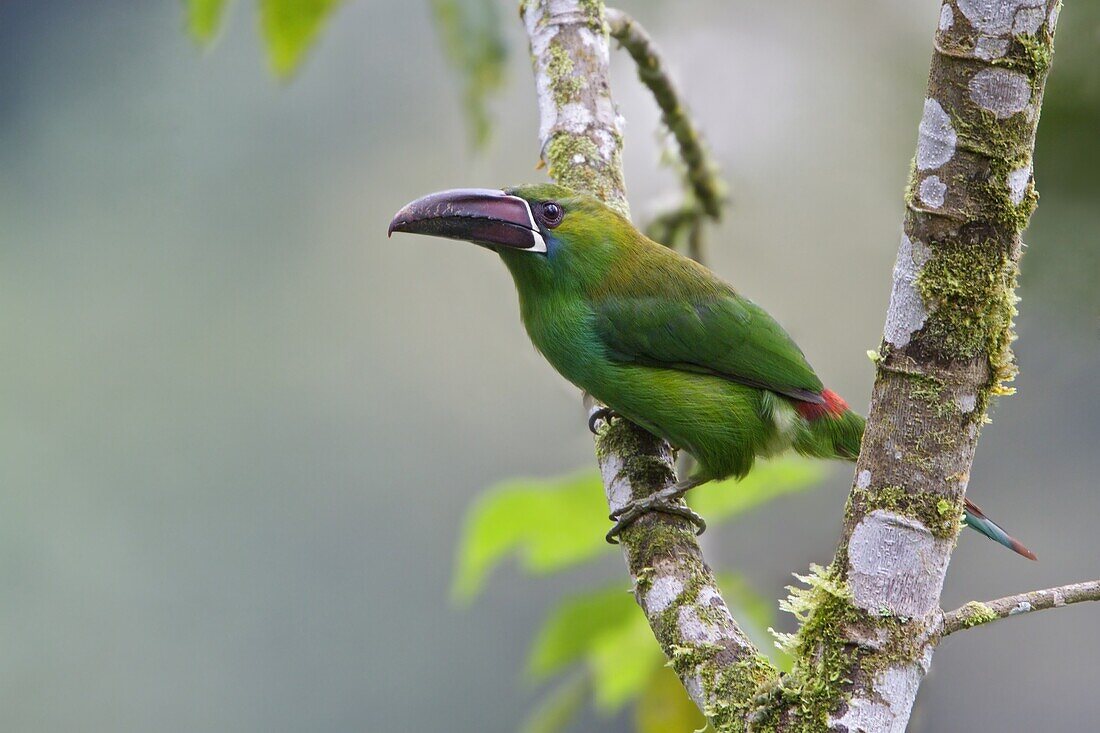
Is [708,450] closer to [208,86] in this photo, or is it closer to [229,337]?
[229,337]

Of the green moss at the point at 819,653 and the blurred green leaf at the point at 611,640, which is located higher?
the blurred green leaf at the point at 611,640

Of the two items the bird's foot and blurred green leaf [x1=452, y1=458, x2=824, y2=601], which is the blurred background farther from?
blurred green leaf [x1=452, y1=458, x2=824, y2=601]

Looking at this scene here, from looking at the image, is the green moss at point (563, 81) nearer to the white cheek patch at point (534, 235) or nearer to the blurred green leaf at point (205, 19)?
the white cheek patch at point (534, 235)

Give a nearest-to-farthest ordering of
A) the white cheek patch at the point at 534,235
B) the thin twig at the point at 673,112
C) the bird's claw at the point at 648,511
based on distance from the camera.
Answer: the bird's claw at the point at 648,511 → the white cheek patch at the point at 534,235 → the thin twig at the point at 673,112

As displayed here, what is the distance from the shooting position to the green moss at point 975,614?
1794 mm

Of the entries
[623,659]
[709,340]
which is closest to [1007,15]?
[709,340]

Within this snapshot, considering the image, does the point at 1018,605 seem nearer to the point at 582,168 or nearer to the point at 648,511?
the point at 648,511

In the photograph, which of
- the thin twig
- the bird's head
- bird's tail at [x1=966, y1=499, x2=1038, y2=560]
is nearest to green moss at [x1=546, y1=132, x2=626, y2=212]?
→ the bird's head

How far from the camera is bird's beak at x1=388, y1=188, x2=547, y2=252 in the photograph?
278 cm

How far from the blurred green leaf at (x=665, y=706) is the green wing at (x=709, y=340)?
76 cm

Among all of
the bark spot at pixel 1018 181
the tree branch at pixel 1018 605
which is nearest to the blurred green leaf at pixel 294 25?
the bark spot at pixel 1018 181

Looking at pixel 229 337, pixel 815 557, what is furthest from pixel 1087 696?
pixel 229 337

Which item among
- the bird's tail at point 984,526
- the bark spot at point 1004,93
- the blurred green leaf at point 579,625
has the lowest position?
the blurred green leaf at point 579,625

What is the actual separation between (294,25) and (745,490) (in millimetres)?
1627
